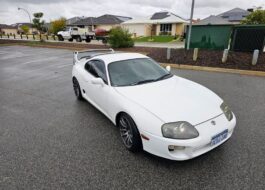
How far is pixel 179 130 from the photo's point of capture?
2.33m

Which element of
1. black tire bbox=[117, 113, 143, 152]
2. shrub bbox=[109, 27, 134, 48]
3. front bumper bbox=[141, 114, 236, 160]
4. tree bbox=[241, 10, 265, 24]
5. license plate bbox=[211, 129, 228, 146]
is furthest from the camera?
tree bbox=[241, 10, 265, 24]

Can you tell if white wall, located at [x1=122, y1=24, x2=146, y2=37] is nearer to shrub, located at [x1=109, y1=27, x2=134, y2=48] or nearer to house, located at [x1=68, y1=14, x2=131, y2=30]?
house, located at [x1=68, y1=14, x2=131, y2=30]

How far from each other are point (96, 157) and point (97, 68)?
1.90 m

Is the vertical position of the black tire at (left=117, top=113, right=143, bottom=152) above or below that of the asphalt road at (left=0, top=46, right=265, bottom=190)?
above

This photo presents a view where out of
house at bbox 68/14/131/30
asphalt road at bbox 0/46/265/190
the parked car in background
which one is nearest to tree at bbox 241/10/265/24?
the parked car in background

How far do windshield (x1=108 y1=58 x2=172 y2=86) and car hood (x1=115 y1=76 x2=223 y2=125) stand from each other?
0.19m

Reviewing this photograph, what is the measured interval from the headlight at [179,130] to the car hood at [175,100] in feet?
0.21

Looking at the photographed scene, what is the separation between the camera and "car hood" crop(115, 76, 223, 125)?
2471 mm

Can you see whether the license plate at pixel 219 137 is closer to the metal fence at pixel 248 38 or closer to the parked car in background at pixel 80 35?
the metal fence at pixel 248 38

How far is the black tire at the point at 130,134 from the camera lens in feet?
8.79

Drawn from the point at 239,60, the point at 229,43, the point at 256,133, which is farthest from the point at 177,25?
the point at 256,133

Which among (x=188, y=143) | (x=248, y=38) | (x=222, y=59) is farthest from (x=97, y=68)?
(x=248, y=38)

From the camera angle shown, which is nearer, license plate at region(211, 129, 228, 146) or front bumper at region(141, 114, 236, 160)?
front bumper at region(141, 114, 236, 160)

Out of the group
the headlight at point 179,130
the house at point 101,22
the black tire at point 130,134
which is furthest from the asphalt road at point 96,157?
the house at point 101,22
